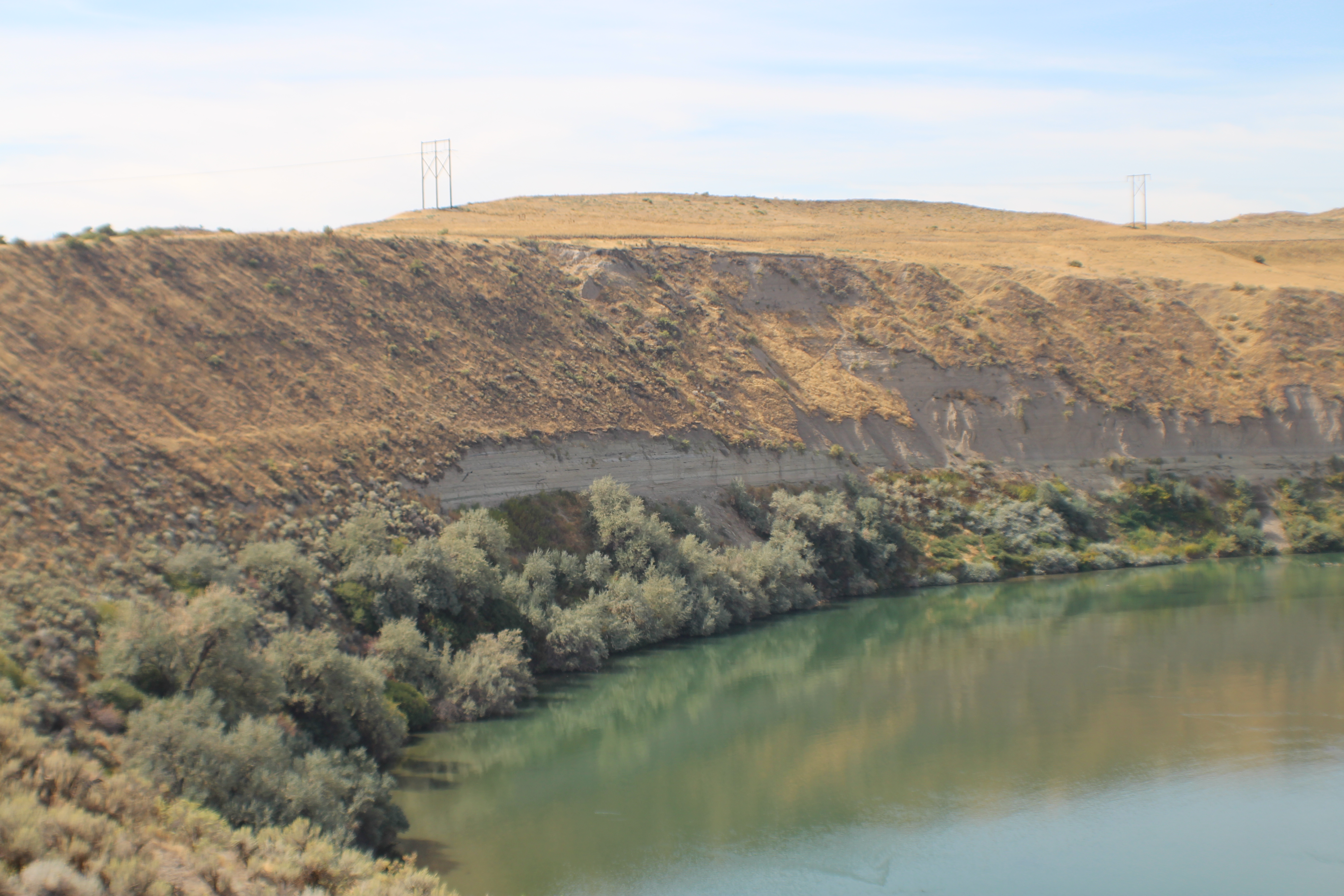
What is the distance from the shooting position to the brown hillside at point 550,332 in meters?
24.7

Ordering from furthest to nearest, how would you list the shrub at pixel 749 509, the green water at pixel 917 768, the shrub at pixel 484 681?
1. the shrub at pixel 749 509
2. the shrub at pixel 484 681
3. the green water at pixel 917 768

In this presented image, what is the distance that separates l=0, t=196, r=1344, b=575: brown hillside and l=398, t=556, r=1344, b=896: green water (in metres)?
9.24

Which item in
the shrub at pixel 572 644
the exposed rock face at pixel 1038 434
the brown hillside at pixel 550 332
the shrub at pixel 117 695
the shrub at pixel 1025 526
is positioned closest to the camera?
the shrub at pixel 117 695

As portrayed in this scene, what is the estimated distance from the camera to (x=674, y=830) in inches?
745

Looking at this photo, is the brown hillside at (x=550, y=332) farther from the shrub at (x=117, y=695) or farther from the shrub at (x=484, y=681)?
the shrub at (x=484, y=681)

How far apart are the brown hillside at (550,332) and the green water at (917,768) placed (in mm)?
9242

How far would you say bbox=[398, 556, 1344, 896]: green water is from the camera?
57.1 feet

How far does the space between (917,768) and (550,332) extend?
24494 millimetres

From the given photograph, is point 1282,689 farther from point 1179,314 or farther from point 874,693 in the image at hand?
point 1179,314

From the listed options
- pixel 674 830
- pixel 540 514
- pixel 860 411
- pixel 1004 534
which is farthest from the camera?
pixel 860 411

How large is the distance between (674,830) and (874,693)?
34.1 feet

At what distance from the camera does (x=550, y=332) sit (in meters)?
41.2

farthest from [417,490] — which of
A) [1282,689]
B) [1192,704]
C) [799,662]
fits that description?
[1282,689]

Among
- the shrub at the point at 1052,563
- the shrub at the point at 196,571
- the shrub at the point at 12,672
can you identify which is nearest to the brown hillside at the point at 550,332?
the shrub at the point at 196,571
